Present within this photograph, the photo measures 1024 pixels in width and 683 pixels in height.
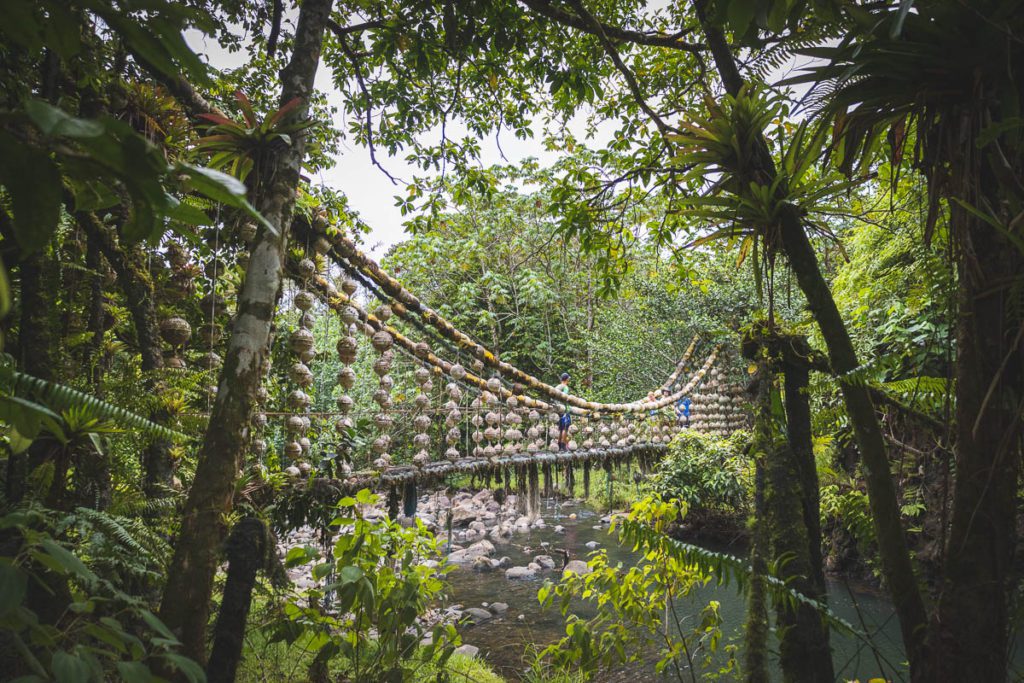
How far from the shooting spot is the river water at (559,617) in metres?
2.66

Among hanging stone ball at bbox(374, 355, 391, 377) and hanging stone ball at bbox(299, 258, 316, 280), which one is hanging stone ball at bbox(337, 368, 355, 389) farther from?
hanging stone ball at bbox(299, 258, 316, 280)

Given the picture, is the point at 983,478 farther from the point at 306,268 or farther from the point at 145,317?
the point at 145,317

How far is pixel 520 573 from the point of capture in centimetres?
461

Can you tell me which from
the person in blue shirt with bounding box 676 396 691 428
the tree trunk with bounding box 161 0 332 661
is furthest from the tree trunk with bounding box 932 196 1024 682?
the person in blue shirt with bounding box 676 396 691 428

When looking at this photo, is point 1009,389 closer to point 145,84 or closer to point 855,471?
point 145,84

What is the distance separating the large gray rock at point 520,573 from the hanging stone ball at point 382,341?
3060 millimetres

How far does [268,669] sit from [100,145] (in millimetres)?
2351

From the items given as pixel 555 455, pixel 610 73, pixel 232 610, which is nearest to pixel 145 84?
pixel 232 610

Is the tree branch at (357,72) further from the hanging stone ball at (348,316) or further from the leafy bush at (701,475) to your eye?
the leafy bush at (701,475)

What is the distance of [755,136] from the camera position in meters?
1.03

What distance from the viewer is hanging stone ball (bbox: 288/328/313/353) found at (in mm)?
1802

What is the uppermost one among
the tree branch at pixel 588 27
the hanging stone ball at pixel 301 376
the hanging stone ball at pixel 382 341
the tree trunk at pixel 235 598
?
the tree branch at pixel 588 27

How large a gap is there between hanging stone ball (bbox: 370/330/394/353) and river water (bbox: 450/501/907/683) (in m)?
1.12

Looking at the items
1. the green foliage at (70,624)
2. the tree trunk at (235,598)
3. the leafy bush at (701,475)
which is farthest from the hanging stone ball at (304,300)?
the leafy bush at (701,475)
